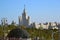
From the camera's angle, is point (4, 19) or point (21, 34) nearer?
point (21, 34)

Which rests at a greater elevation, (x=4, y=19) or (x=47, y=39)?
(x=4, y=19)

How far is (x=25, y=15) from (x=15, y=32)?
80.7m

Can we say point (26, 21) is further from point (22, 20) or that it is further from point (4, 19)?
point (4, 19)

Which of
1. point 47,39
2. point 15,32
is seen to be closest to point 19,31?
point 15,32

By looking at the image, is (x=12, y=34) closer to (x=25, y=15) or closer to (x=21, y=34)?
(x=21, y=34)

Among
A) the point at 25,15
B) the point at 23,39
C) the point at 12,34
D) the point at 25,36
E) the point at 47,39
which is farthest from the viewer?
the point at 25,15

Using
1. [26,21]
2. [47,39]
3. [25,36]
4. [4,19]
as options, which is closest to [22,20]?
[26,21]

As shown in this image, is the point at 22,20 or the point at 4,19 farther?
the point at 22,20

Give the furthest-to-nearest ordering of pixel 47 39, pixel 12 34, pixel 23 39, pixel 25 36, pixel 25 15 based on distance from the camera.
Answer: pixel 25 15 < pixel 47 39 < pixel 12 34 < pixel 25 36 < pixel 23 39

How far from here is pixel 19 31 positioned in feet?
110

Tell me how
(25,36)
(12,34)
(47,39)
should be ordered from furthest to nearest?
(47,39) → (12,34) → (25,36)

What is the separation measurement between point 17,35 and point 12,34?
165 cm

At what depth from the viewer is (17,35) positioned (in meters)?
32.9

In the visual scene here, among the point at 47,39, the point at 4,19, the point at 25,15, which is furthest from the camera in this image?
the point at 25,15
